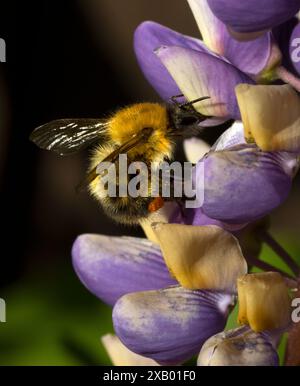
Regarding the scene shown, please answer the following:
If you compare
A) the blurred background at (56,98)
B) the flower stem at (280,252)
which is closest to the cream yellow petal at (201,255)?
the flower stem at (280,252)

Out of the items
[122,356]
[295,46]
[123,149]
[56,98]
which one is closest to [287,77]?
[295,46]

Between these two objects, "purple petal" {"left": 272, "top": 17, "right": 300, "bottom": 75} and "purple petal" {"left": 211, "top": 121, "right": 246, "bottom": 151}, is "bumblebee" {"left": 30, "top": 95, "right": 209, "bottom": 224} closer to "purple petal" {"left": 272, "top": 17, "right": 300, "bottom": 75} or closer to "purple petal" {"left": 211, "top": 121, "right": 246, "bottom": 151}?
"purple petal" {"left": 211, "top": 121, "right": 246, "bottom": 151}

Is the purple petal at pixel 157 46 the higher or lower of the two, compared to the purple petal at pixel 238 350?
higher

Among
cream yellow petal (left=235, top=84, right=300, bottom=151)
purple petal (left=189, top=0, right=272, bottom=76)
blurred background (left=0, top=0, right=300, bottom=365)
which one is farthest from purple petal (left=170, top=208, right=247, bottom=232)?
blurred background (left=0, top=0, right=300, bottom=365)

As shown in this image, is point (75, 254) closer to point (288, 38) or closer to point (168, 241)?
point (168, 241)

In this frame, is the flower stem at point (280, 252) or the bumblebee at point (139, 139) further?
the flower stem at point (280, 252)

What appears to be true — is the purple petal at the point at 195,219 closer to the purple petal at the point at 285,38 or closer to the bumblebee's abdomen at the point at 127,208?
the bumblebee's abdomen at the point at 127,208
